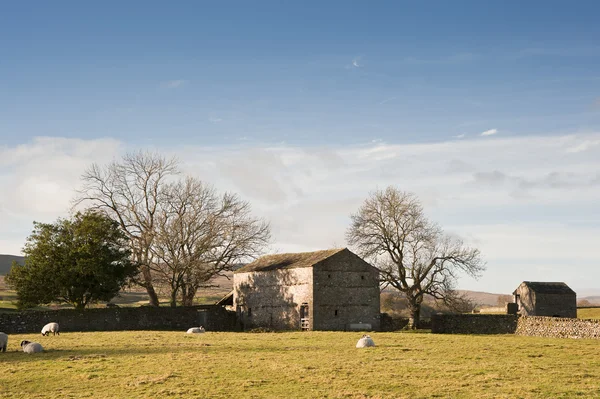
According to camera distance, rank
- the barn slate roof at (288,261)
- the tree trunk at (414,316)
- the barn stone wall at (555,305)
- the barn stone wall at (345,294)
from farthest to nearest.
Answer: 1. the barn stone wall at (555,305)
2. the tree trunk at (414,316)
3. the barn slate roof at (288,261)
4. the barn stone wall at (345,294)

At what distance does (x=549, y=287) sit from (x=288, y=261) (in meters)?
37.3

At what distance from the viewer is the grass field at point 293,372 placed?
18.5 metres

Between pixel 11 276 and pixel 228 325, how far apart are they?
17838 millimetres

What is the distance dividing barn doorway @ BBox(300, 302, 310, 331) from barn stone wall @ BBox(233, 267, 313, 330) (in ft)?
0.96

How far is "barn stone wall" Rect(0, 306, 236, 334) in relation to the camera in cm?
4516

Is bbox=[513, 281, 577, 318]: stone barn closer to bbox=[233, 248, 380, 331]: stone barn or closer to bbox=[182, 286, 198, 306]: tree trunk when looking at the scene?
bbox=[233, 248, 380, 331]: stone barn

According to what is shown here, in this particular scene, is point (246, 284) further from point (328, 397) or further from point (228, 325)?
point (328, 397)

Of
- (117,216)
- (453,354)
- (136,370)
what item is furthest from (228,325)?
(136,370)

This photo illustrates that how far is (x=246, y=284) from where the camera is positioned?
2281 inches

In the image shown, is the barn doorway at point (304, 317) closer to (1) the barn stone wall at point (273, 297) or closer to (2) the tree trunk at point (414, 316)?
(1) the barn stone wall at point (273, 297)

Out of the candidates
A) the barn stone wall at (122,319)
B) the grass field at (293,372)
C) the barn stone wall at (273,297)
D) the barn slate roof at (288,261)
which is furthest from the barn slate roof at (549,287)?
the grass field at (293,372)

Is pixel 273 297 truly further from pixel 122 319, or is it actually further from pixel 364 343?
pixel 364 343

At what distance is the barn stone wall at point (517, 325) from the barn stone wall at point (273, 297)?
11569 millimetres

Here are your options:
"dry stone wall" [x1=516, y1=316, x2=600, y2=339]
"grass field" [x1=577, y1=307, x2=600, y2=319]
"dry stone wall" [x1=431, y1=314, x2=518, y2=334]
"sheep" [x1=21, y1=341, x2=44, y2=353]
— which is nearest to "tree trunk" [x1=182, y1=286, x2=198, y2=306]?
"dry stone wall" [x1=431, y1=314, x2=518, y2=334]
